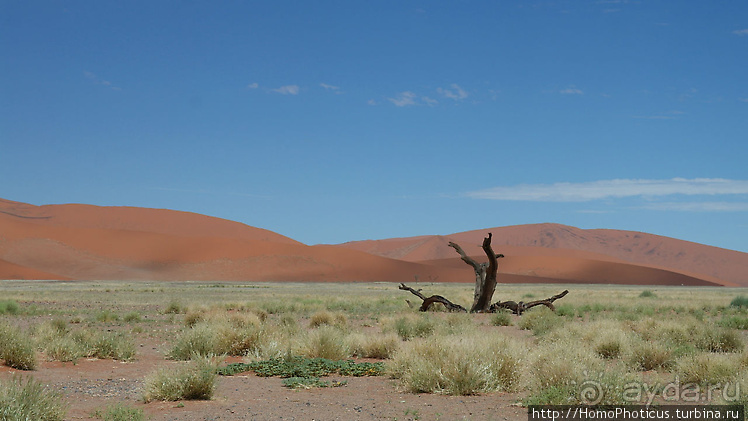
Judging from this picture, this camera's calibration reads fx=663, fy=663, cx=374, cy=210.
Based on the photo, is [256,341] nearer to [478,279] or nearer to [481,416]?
[481,416]

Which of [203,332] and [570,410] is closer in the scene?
[570,410]

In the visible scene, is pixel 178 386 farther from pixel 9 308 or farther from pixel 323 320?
pixel 9 308

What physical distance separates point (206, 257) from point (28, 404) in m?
113

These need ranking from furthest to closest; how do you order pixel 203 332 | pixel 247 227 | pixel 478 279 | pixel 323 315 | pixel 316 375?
pixel 247 227
pixel 478 279
pixel 323 315
pixel 203 332
pixel 316 375

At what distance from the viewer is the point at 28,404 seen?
7336mm

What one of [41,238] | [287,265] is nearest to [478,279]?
[287,265]

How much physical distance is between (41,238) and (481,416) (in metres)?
119

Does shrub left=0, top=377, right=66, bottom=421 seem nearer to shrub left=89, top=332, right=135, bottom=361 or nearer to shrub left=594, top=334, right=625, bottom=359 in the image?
shrub left=89, top=332, right=135, bottom=361

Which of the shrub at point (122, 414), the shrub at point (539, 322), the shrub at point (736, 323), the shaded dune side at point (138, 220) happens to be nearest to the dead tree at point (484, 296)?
the shrub at point (539, 322)

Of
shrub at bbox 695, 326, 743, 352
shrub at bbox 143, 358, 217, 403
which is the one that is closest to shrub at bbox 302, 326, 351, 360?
shrub at bbox 143, 358, 217, 403

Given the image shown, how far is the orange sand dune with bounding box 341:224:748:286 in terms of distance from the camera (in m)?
164

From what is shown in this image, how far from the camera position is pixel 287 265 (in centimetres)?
11700

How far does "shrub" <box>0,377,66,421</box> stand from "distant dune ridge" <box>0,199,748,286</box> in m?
93.9

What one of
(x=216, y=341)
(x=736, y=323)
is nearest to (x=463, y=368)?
(x=216, y=341)
